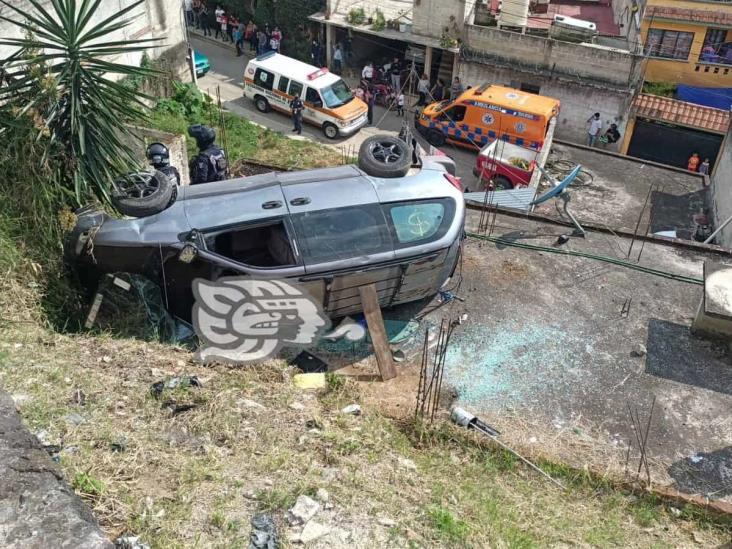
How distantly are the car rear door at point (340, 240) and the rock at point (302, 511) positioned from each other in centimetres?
278

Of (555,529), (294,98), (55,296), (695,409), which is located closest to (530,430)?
(555,529)

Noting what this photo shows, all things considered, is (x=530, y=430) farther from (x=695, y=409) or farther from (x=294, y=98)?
(x=294, y=98)

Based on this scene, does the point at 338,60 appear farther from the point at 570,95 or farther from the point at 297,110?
the point at 570,95

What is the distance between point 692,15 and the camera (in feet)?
71.6

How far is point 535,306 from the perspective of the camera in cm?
836

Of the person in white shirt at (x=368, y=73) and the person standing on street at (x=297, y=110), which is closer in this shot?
the person standing on street at (x=297, y=110)

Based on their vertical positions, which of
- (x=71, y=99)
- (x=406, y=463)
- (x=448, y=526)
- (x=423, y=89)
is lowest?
(x=423, y=89)

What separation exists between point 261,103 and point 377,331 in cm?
1401

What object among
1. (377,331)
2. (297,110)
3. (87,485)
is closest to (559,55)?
(297,110)

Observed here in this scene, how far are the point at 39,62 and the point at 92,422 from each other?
440 centimetres

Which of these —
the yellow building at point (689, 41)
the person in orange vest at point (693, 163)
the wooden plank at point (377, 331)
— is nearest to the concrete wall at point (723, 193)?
the person in orange vest at point (693, 163)

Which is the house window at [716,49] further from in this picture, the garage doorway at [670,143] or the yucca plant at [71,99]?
the yucca plant at [71,99]

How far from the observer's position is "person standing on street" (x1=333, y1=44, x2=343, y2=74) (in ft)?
72.3

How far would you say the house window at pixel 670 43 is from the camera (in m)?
22.2
